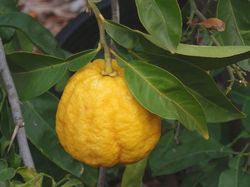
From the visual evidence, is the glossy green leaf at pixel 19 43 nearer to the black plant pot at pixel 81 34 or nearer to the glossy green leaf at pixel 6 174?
the glossy green leaf at pixel 6 174

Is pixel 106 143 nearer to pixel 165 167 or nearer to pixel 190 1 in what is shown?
→ pixel 190 1

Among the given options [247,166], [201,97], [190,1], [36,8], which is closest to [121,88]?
[201,97]

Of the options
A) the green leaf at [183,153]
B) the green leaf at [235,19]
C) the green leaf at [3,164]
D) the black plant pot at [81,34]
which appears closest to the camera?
the green leaf at [3,164]

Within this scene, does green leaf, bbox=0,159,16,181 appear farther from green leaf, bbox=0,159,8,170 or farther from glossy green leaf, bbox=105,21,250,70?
glossy green leaf, bbox=105,21,250,70

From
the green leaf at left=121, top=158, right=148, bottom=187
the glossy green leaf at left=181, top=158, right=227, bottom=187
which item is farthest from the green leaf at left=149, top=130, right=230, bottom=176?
the green leaf at left=121, top=158, right=148, bottom=187

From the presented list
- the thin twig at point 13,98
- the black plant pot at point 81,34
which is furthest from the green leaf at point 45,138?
the black plant pot at point 81,34

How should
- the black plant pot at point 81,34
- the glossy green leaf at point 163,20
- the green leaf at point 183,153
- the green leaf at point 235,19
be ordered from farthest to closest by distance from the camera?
the black plant pot at point 81,34, the green leaf at point 183,153, the green leaf at point 235,19, the glossy green leaf at point 163,20
